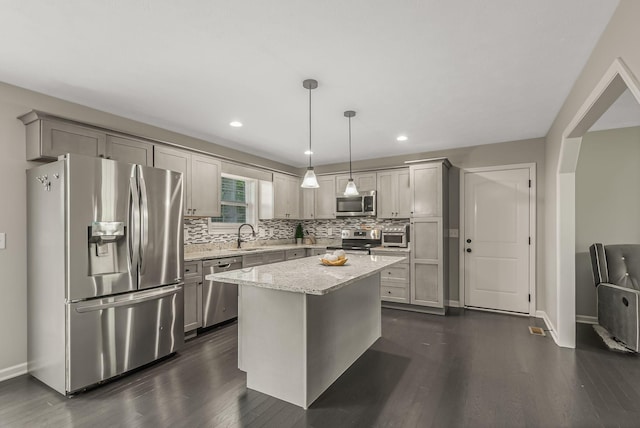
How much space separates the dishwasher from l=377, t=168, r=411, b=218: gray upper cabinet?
8.07 ft

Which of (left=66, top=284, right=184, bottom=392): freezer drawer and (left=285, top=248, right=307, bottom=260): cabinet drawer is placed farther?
(left=285, top=248, right=307, bottom=260): cabinet drawer

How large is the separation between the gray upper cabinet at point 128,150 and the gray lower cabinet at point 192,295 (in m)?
1.21

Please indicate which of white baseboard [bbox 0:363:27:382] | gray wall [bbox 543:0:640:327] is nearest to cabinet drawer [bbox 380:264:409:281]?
gray wall [bbox 543:0:640:327]

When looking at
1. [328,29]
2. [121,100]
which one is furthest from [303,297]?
[121,100]

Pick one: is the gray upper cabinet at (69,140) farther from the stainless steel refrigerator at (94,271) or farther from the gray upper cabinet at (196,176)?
the gray upper cabinet at (196,176)

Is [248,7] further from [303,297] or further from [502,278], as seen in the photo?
[502,278]

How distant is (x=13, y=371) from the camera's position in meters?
2.64

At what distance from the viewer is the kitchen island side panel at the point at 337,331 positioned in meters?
2.31

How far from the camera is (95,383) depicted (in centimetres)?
250

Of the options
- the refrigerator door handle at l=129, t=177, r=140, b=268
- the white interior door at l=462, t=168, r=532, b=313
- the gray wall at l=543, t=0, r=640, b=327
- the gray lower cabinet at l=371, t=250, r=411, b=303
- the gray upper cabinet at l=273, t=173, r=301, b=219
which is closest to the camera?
the gray wall at l=543, t=0, r=640, b=327

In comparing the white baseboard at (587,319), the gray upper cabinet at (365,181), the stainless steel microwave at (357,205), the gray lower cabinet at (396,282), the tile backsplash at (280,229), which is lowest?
the white baseboard at (587,319)

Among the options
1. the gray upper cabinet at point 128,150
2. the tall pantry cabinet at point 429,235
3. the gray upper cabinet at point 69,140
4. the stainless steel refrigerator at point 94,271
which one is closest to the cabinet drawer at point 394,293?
the tall pantry cabinet at point 429,235

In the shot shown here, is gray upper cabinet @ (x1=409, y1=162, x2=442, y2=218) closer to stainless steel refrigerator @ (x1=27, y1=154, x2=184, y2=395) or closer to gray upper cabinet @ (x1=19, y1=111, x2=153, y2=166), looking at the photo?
stainless steel refrigerator @ (x1=27, y1=154, x2=184, y2=395)

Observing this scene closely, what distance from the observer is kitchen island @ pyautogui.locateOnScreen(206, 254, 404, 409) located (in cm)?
222
